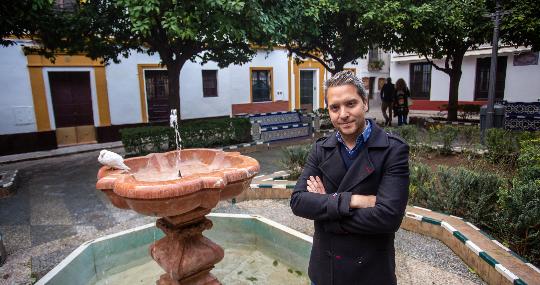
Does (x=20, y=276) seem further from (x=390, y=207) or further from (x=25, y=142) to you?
(x=25, y=142)

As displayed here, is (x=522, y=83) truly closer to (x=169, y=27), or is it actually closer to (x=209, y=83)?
(x=209, y=83)

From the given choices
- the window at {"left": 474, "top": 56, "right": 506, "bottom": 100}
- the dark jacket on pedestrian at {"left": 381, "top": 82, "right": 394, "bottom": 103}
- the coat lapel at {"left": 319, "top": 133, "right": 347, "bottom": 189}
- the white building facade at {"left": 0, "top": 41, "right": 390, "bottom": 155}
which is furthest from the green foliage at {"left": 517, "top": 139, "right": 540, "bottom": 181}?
the window at {"left": 474, "top": 56, "right": 506, "bottom": 100}

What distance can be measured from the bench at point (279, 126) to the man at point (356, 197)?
8.37 meters

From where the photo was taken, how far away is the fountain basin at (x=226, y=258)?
3652mm

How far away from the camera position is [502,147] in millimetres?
6418

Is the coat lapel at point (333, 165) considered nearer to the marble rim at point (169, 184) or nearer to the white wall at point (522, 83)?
the marble rim at point (169, 184)

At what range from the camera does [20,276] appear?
352 centimetres

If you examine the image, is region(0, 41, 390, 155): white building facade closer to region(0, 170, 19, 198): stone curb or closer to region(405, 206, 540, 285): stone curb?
region(0, 170, 19, 198): stone curb

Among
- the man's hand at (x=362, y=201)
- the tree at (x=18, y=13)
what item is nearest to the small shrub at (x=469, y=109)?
the tree at (x=18, y=13)

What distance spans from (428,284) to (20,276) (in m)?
3.89

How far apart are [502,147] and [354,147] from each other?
19.3ft

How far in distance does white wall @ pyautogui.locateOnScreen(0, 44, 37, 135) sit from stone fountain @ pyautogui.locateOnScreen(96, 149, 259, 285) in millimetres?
9804

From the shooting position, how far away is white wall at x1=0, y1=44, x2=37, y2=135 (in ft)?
35.1

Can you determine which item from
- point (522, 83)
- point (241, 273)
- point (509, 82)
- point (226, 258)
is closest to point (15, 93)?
point (226, 258)
